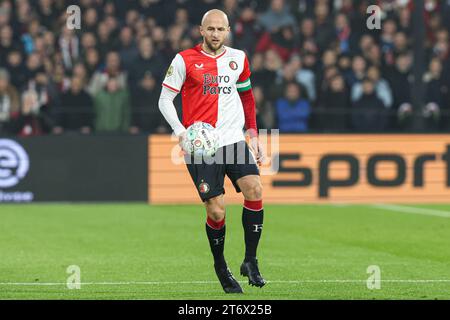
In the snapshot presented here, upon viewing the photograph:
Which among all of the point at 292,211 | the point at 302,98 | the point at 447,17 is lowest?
the point at 292,211

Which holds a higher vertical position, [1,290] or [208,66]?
[208,66]

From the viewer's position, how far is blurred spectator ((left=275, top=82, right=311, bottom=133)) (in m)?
20.3

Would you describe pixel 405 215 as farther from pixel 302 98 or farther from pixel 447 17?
pixel 447 17

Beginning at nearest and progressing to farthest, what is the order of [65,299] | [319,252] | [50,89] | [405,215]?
[65,299], [319,252], [405,215], [50,89]

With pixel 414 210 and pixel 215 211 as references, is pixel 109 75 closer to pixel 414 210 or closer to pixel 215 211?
pixel 414 210

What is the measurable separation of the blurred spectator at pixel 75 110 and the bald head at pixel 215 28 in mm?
10335

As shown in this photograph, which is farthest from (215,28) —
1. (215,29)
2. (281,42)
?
(281,42)

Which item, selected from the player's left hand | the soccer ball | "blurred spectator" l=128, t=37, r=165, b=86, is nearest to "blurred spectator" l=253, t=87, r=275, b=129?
"blurred spectator" l=128, t=37, r=165, b=86

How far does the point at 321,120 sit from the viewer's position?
826 inches

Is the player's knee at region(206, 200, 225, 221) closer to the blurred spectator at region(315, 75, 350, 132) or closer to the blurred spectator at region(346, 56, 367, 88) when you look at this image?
the blurred spectator at region(315, 75, 350, 132)

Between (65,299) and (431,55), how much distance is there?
1403 cm

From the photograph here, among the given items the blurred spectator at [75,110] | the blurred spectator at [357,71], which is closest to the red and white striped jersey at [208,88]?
the blurred spectator at [75,110]

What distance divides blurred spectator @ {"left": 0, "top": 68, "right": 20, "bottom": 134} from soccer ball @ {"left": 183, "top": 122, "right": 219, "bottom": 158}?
1054 centimetres
